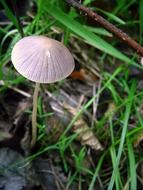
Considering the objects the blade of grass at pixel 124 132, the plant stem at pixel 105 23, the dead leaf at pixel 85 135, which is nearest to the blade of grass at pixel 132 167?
the blade of grass at pixel 124 132

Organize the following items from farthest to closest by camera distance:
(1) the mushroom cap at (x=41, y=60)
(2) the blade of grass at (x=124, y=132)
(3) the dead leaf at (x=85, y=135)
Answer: (3) the dead leaf at (x=85, y=135)
(2) the blade of grass at (x=124, y=132)
(1) the mushroom cap at (x=41, y=60)

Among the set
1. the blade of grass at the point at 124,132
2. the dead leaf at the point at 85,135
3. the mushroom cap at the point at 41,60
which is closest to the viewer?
the mushroom cap at the point at 41,60

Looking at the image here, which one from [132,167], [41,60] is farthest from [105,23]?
[132,167]

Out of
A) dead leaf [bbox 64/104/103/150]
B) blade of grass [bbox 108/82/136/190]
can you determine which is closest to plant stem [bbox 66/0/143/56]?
blade of grass [bbox 108/82/136/190]

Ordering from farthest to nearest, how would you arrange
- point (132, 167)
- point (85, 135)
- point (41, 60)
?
point (85, 135)
point (132, 167)
point (41, 60)

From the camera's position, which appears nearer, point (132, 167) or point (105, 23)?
point (105, 23)

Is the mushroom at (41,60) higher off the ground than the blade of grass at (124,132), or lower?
higher

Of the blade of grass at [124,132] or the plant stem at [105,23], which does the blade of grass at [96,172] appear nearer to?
the blade of grass at [124,132]

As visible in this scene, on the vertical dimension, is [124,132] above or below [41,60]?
below

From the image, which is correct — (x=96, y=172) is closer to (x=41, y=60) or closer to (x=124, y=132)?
(x=124, y=132)
